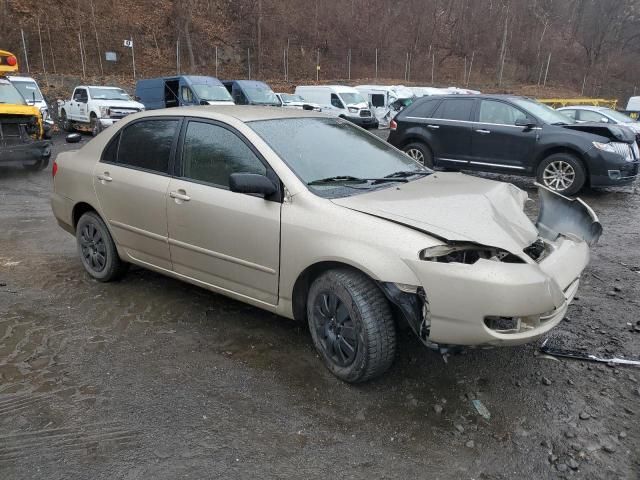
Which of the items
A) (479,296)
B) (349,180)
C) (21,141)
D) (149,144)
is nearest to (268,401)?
(479,296)

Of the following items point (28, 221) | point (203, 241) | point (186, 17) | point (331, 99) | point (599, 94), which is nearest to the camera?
point (203, 241)

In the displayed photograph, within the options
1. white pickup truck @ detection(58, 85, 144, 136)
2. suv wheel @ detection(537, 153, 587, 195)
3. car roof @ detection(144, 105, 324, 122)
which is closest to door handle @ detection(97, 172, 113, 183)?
car roof @ detection(144, 105, 324, 122)

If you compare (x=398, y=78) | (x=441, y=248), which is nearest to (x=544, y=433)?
(x=441, y=248)

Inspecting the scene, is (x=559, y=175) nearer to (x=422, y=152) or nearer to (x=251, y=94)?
(x=422, y=152)

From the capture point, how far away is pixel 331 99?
25531 mm

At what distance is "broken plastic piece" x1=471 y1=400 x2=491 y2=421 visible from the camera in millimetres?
2889

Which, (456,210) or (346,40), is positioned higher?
(346,40)

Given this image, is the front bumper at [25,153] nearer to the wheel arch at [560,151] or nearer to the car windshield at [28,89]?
the car windshield at [28,89]

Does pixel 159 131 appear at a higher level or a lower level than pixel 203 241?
higher

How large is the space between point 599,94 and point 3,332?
199 ft

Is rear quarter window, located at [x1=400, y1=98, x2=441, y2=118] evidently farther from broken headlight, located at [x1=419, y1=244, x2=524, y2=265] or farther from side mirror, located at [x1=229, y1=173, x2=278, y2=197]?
broken headlight, located at [x1=419, y1=244, x2=524, y2=265]

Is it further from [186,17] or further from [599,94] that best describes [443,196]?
[599,94]

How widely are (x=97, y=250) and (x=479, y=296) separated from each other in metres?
3.55

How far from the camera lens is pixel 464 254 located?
9.52ft
